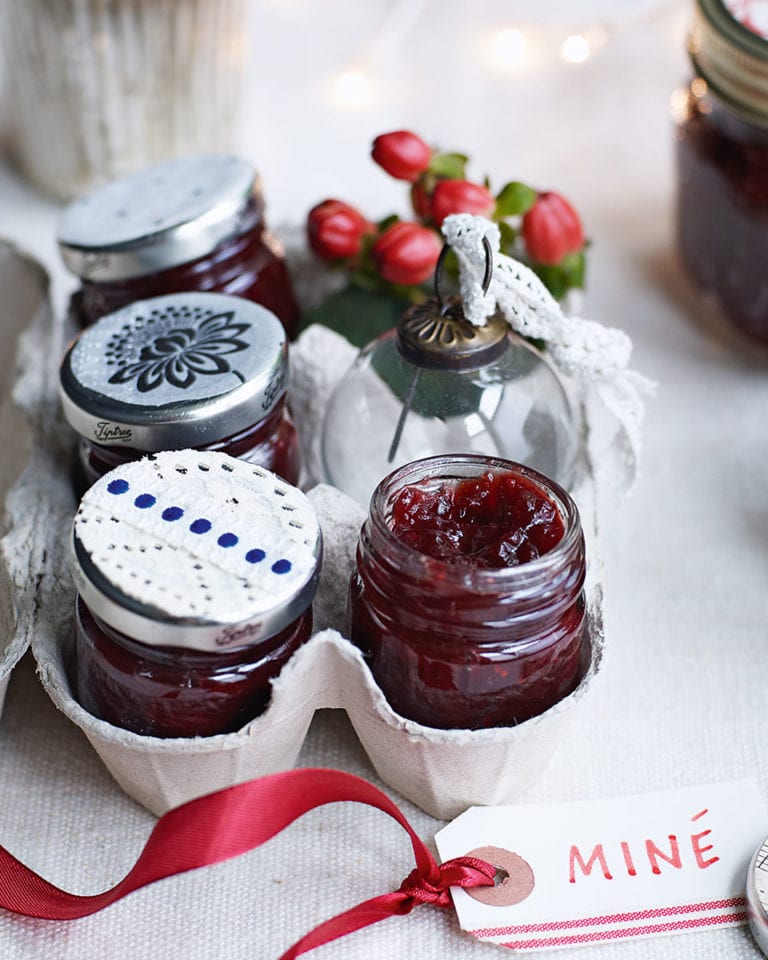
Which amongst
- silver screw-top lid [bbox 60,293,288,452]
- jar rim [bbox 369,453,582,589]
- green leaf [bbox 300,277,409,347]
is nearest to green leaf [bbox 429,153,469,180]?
green leaf [bbox 300,277,409,347]

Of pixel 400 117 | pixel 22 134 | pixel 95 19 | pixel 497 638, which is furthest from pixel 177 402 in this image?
pixel 400 117

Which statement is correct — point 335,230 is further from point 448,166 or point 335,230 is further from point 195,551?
point 195,551

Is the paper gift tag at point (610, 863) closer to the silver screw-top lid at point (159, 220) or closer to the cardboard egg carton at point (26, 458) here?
the cardboard egg carton at point (26, 458)

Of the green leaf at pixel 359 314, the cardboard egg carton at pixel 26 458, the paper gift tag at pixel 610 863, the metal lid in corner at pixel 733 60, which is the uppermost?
the metal lid in corner at pixel 733 60

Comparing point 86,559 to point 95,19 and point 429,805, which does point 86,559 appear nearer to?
point 429,805

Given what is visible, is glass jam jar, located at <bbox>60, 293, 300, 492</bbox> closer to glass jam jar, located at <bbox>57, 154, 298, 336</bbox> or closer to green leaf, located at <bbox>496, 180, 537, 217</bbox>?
glass jam jar, located at <bbox>57, 154, 298, 336</bbox>

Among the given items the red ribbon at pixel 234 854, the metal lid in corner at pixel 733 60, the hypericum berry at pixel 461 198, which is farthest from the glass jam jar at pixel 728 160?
the red ribbon at pixel 234 854

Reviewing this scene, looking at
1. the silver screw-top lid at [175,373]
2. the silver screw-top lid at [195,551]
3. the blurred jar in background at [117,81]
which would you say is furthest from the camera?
the blurred jar in background at [117,81]
